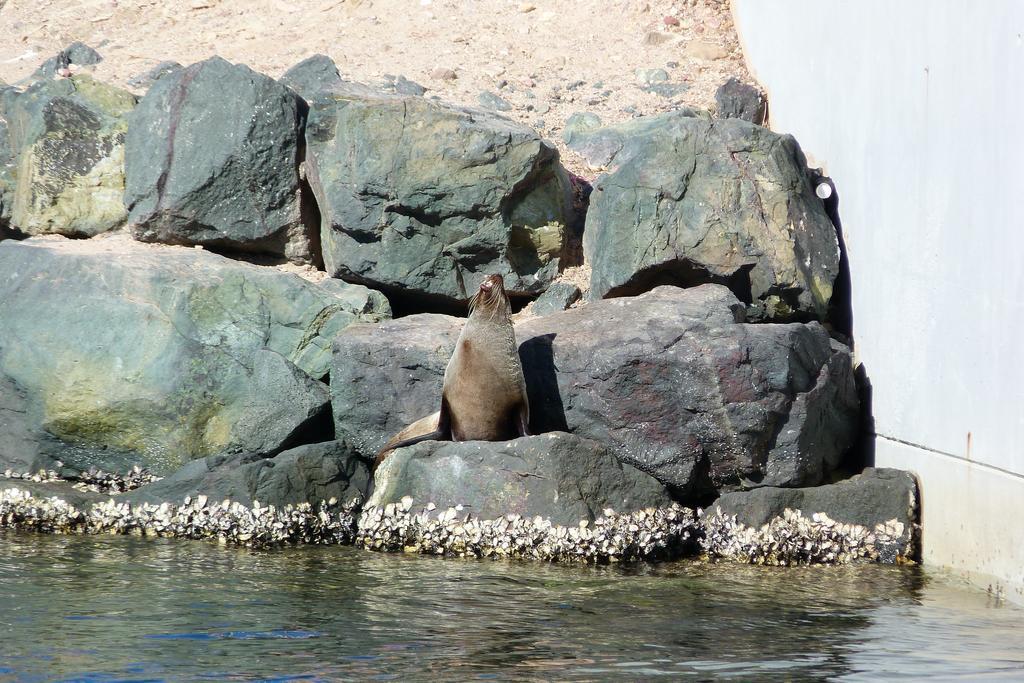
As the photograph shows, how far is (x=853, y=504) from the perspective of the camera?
702 cm

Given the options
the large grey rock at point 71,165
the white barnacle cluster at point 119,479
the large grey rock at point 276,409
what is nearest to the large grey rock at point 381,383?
the large grey rock at point 276,409

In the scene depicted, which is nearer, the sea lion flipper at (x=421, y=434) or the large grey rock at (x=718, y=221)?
the sea lion flipper at (x=421, y=434)

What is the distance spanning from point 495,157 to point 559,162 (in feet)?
2.15

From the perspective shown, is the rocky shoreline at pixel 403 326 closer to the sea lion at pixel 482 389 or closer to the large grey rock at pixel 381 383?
the large grey rock at pixel 381 383

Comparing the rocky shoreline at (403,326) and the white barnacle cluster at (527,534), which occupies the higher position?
the rocky shoreline at (403,326)

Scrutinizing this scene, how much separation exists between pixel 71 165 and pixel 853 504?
6.26 m

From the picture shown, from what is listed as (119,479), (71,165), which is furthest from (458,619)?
(71,165)

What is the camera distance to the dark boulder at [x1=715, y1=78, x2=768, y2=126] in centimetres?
980

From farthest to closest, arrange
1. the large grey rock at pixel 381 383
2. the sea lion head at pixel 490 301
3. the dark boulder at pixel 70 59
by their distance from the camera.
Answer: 1. the dark boulder at pixel 70 59
2. the large grey rock at pixel 381 383
3. the sea lion head at pixel 490 301

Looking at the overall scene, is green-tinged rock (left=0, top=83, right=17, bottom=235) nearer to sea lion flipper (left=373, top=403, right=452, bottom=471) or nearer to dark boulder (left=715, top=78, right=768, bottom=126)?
sea lion flipper (left=373, top=403, right=452, bottom=471)

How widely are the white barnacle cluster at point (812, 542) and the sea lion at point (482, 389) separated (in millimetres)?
1474

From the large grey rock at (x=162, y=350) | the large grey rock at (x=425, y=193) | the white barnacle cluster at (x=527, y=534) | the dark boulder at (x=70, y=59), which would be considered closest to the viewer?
the white barnacle cluster at (x=527, y=534)

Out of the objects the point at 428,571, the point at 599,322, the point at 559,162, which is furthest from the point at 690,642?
the point at 559,162

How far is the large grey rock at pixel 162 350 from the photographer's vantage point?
7.74m
